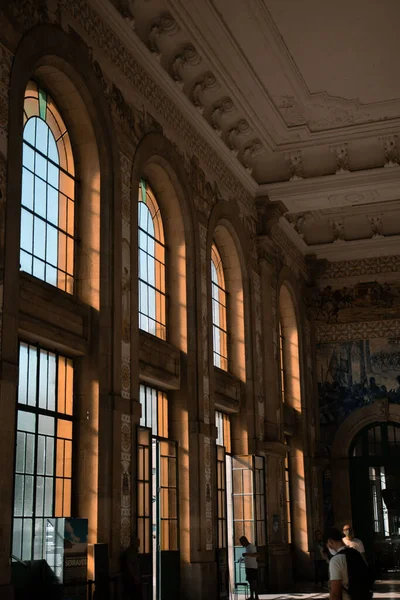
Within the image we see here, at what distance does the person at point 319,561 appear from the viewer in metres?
21.7

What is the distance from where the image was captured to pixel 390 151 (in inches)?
819

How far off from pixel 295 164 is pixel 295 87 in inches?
134

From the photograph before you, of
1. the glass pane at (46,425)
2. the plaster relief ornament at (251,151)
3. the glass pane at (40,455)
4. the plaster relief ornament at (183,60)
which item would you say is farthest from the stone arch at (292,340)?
the glass pane at (40,455)

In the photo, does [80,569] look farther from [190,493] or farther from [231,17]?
[231,17]

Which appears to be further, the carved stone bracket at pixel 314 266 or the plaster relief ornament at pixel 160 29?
the carved stone bracket at pixel 314 266

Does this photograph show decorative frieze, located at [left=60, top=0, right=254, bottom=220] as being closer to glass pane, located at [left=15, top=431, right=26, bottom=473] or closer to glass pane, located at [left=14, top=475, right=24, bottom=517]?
glass pane, located at [left=15, top=431, right=26, bottom=473]

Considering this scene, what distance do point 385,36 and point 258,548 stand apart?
36.5ft

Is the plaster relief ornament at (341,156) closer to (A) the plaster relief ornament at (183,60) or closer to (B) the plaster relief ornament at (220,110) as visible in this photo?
(B) the plaster relief ornament at (220,110)

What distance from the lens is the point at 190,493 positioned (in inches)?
639

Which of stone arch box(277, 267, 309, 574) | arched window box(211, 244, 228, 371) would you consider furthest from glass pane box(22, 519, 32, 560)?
stone arch box(277, 267, 309, 574)

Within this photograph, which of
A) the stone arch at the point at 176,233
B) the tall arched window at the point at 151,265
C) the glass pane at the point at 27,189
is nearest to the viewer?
the glass pane at the point at 27,189

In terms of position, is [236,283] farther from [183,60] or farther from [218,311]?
[183,60]

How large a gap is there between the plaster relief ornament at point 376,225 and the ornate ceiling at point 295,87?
50 centimetres

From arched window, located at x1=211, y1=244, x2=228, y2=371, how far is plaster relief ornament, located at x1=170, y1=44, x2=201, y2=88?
16.3ft
